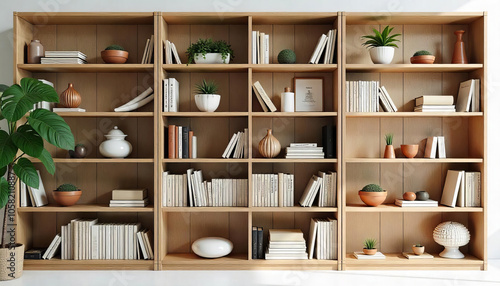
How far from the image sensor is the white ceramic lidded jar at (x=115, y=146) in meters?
3.11

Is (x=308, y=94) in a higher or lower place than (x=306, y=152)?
higher

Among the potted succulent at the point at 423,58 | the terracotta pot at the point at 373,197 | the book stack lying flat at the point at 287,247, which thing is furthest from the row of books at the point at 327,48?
the book stack lying flat at the point at 287,247

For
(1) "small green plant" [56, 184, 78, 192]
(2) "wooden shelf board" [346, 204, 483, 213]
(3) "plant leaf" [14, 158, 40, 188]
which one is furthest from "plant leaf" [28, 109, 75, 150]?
(2) "wooden shelf board" [346, 204, 483, 213]

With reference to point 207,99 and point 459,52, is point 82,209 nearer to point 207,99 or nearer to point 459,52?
point 207,99

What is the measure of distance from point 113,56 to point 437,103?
2299 mm

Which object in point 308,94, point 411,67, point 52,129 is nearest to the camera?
point 52,129

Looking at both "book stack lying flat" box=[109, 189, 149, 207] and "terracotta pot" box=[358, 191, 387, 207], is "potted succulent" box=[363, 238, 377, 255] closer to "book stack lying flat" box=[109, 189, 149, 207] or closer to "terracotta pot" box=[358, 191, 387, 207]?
"terracotta pot" box=[358, 191, 387, 207]

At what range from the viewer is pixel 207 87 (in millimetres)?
3115

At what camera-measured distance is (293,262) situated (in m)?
A: 3.05

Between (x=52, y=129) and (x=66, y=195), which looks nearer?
(x=52, y=129)

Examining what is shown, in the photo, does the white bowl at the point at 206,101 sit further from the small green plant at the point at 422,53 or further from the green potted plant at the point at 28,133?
the small green plant at the point at 422,53

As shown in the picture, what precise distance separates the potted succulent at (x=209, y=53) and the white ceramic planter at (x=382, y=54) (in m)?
1.02

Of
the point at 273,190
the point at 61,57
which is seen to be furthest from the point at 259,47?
the point at 61,57
